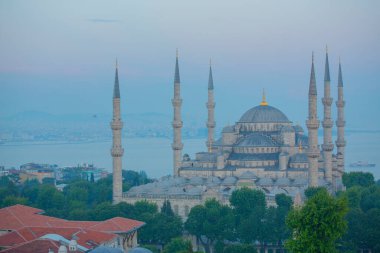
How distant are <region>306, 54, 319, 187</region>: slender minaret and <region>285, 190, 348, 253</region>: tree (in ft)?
34.9

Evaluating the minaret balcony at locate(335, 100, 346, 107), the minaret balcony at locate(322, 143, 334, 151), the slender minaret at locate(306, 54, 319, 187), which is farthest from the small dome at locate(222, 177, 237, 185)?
the minaret balcony at locate(335, 100, 346, 107)

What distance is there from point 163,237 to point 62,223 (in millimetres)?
3274

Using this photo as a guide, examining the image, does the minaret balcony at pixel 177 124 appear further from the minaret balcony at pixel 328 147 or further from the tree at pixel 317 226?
the tree at pixel 317 226

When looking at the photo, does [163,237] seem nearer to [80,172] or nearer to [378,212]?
[378,212]

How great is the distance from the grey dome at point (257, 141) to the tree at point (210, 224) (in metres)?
6.55

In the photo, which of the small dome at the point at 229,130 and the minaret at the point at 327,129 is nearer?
the minaret at the point at 327,129

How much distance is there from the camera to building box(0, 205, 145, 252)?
22.4 meters

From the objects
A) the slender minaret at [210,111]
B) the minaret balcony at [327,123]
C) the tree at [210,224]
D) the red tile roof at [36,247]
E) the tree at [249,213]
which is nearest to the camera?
the red tile roof at [36,247]

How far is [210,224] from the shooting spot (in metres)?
28.4

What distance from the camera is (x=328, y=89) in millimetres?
37688

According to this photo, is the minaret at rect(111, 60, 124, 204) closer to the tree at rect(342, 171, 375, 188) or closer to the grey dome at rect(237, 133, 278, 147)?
the grey dome at rect(237, 133, 278, 147)

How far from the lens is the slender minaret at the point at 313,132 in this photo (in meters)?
32.2

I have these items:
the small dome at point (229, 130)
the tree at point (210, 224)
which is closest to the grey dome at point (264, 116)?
the small dome at point (229, 130)

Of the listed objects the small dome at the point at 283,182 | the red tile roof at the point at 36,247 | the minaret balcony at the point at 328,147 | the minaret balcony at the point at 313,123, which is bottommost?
the red tile roof at the point at 36,247
